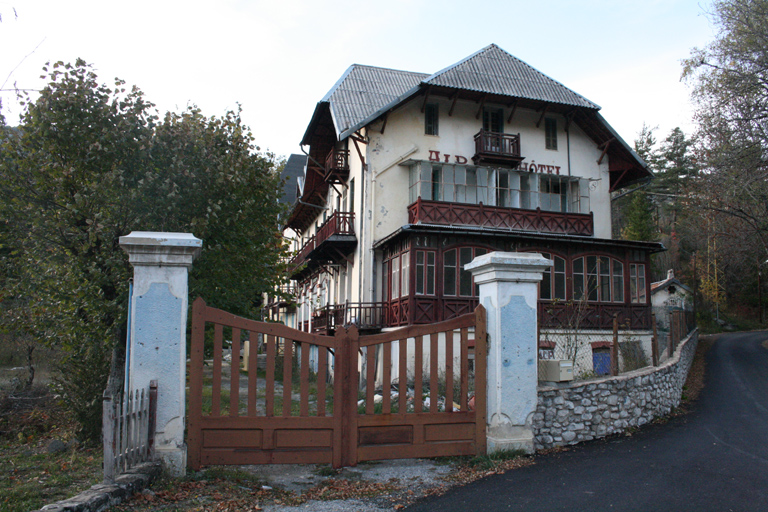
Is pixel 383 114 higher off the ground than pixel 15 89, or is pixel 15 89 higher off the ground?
pixel 383 114

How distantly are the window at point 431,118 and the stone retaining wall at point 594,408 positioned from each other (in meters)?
12.7

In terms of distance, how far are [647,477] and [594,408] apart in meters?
2.14

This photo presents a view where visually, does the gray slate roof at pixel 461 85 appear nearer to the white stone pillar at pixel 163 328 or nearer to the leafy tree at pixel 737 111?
the leafy tree at pixel 737 111

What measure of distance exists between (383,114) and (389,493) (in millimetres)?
15809

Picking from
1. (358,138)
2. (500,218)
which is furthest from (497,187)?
(358,138)

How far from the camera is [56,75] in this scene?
35.7 feet

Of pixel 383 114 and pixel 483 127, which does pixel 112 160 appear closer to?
pixel 383 114

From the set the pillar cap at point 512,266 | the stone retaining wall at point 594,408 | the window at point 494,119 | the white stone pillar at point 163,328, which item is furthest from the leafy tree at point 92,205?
the window at point 494,119

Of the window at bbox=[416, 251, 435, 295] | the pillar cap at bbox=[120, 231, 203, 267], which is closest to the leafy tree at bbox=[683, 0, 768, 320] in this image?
the window at bbox=[416, 251, 435, 295]

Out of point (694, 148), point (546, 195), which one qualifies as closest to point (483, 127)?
point (546, 195)

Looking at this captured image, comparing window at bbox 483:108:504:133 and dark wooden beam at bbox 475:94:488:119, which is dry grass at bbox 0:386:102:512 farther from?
window at bbox 483:108:504:133

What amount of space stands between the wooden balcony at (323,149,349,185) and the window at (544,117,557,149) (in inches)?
300

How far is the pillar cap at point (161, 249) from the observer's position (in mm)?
6781

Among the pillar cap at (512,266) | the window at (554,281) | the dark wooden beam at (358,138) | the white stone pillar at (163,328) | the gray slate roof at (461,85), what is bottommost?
the white stone pillar at (163,328)
